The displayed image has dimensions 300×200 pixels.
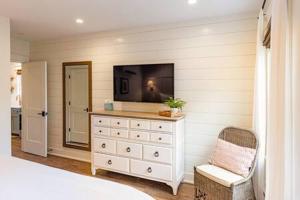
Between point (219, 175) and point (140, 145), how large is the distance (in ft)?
4.19

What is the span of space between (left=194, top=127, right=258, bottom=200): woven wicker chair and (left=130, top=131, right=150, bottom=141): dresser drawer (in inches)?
35.6

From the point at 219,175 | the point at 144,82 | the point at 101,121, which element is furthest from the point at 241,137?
the point at 101,121

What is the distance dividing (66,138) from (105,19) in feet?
9.11

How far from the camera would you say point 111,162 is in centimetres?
359

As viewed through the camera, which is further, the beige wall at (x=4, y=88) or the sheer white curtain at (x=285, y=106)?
the beige wall at (x=4, y=88)

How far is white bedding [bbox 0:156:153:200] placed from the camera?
109cm

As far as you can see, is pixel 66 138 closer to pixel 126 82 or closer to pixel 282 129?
pixel 126 82

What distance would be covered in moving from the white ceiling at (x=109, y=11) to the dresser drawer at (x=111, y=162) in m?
2.22

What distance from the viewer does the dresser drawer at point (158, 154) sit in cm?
314

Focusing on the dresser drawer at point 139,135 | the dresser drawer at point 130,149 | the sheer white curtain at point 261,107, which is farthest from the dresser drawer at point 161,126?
the sheer white curtain at point 261,107

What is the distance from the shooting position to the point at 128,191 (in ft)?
3.77

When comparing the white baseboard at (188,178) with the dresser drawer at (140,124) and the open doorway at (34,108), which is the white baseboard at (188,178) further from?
the open doorway at (34,108)

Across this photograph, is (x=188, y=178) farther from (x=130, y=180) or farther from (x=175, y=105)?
(x=175, y=105)

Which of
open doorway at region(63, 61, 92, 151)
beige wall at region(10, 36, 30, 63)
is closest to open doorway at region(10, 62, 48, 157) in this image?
beige wall at region(10, 36, 30, 63)
